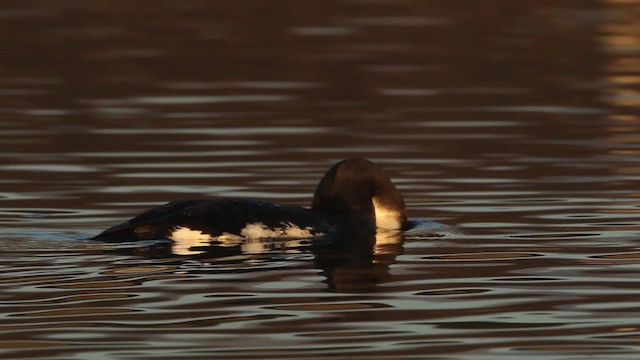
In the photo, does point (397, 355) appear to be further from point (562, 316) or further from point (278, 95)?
point (278, 95)

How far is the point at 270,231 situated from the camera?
12445 mm

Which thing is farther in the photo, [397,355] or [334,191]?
[334,191]

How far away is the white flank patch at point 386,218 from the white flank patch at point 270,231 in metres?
A: 0.89

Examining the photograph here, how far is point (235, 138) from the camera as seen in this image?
1772 cm

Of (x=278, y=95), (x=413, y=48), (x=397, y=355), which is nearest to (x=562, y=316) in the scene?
(x=397, y=355)

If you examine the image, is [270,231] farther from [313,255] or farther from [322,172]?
[322,172]

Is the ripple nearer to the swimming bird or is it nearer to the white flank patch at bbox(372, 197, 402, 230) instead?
the swimming bird

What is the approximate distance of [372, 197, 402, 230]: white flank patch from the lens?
1334 cm

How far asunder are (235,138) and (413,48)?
368 inches

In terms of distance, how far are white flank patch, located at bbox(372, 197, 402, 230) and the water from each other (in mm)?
298

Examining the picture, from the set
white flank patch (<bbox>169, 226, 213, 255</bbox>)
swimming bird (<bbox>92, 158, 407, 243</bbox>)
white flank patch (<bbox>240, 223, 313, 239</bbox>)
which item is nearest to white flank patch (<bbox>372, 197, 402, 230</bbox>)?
swimming bird (<bbox>92, 158, 407, 243</bbox>)

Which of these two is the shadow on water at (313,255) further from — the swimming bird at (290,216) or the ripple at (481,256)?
the ripple at (481,256)

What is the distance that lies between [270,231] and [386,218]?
47.7 inches

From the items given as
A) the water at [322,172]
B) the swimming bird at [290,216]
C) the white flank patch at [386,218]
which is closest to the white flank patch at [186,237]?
the swimming bird at [290,216]
